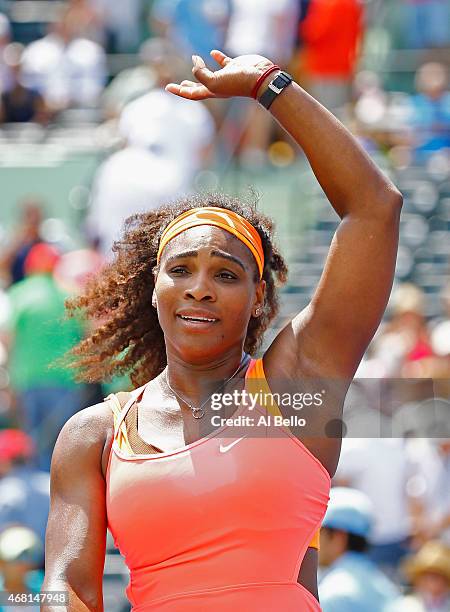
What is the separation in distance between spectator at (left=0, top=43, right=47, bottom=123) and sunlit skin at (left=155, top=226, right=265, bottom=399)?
8.72 meters

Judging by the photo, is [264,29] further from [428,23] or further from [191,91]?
[191,91]

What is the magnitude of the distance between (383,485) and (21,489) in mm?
1693

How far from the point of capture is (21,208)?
10.2 meters

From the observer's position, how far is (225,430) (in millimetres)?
2832

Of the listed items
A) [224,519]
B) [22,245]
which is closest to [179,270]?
[224,519]

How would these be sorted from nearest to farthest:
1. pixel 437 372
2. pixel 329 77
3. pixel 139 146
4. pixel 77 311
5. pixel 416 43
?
pixel 77 311 → pixel 437 372 → pixel 139 146 → pixel 329 77 → pixel 416 43

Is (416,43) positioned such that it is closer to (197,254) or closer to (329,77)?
(329,77)

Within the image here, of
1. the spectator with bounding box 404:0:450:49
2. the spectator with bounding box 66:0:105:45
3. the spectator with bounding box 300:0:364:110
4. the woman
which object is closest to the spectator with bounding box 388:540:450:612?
the woman

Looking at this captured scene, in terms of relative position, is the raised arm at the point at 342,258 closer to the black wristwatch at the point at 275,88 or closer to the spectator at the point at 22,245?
the black wristwatch at the point at 275,88

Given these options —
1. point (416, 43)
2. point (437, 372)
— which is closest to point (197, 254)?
point (437, 372)

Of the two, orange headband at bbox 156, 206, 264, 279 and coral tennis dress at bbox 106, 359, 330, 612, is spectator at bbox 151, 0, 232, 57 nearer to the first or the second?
orange headband at bbox 156, 206, 264, 279

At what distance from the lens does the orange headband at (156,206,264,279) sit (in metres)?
3.01

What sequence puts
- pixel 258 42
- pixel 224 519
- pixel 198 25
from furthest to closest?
pixel 198 25, pixel 258 42, pixel 224 519

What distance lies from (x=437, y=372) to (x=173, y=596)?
482 centimetres
